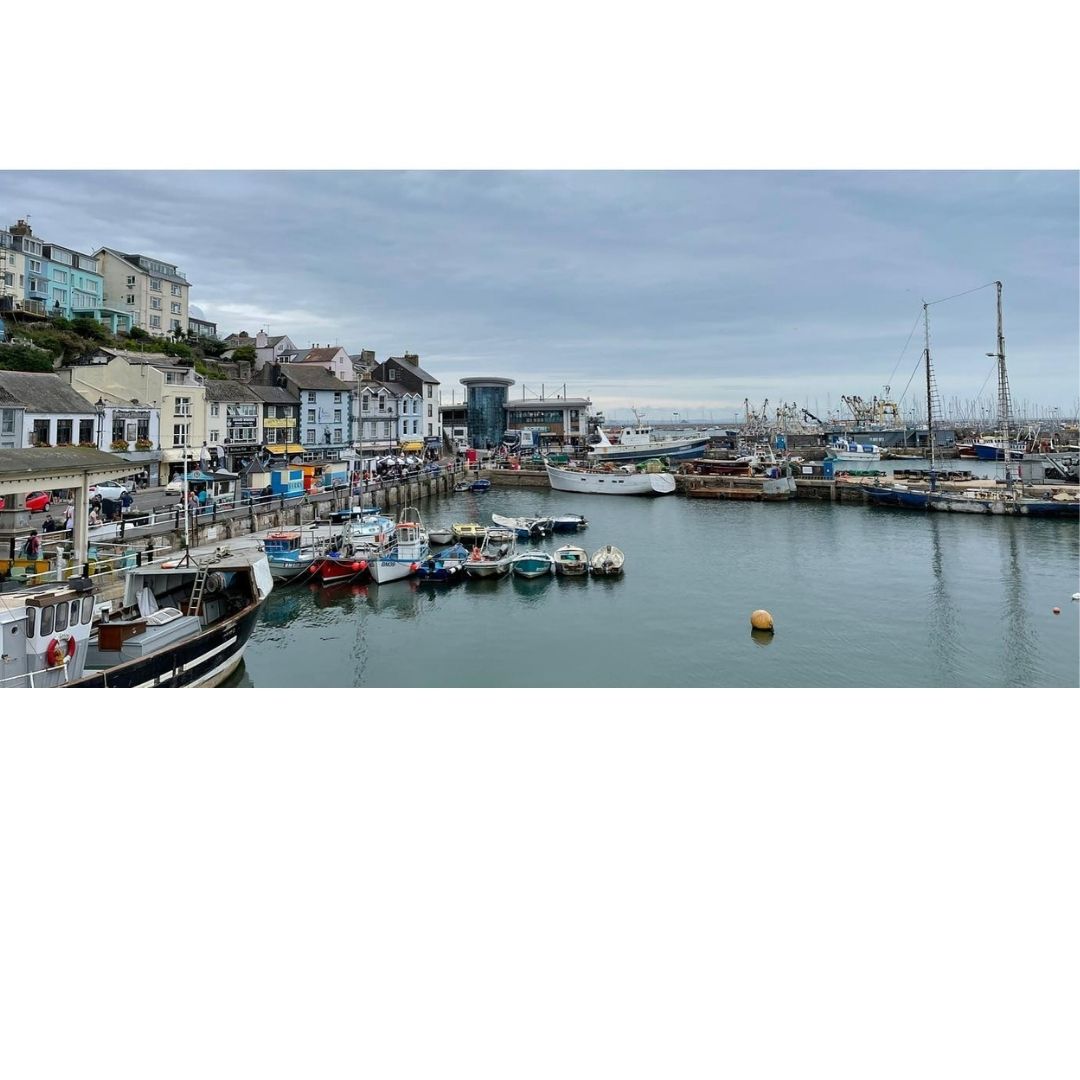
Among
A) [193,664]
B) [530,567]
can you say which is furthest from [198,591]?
[530,567]

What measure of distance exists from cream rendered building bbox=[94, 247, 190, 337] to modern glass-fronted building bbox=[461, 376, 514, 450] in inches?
1489

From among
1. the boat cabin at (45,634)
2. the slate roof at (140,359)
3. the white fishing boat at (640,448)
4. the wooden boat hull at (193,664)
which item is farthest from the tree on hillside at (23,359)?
the white fishing boat at (640,448)

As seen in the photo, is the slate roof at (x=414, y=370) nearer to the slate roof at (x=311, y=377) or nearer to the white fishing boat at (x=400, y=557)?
the slate roof at (x=311, y=377)

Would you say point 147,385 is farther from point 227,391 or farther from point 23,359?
point 227,391

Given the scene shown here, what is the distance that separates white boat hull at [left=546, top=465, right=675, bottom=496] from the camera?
57094 mm

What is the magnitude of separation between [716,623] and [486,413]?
73.6 meters

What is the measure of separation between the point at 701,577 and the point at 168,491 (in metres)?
21.6

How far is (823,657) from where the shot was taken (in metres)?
16.8

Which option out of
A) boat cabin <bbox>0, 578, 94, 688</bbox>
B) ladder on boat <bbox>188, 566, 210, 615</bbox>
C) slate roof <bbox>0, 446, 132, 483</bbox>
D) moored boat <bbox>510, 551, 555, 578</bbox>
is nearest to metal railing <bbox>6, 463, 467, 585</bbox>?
ladder on boat <bbox>188, 566, 210, 615</bbox>

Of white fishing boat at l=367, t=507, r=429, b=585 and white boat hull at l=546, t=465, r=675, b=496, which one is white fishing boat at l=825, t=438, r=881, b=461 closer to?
white boat hull at l=546, t=465, r=675, b=496

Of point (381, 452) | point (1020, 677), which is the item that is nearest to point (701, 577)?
point (1020, 677)

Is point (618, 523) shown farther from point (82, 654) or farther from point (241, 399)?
point (82, 654)

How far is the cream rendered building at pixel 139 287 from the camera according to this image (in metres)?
54.5

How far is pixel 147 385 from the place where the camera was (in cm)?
3544
